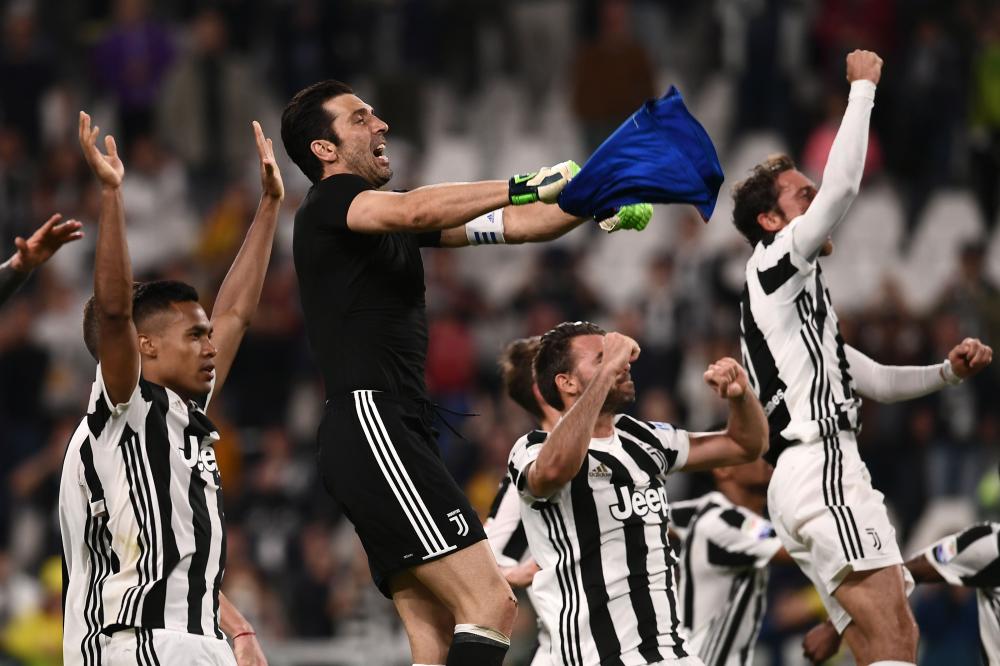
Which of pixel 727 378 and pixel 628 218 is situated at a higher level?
pixel 628 218

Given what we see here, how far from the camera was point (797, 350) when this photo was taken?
654cm

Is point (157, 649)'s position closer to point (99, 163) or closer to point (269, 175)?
point (99, 163)

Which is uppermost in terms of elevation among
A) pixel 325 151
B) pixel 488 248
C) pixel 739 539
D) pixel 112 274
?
pixel 488 248

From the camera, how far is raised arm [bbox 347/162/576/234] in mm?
5285

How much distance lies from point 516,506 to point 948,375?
6.10ft

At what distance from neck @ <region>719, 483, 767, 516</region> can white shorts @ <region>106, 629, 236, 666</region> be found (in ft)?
9.94

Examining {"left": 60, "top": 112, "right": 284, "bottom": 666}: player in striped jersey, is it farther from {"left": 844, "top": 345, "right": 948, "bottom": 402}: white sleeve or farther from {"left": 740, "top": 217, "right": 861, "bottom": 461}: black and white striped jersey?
{"left": 844, "top": 345, "right": 948, "bottom": 402}: white sleeve

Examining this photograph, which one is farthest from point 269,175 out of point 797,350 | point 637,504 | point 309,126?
point 797,350

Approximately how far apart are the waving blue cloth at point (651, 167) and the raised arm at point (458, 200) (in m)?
0.08

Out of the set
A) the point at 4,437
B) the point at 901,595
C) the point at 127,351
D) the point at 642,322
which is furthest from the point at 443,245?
the point at 4,437

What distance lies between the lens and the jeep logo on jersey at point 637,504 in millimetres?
6000

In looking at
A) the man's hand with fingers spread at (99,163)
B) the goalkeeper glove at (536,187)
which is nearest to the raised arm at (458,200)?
the goalkeeper glove at (536,187)

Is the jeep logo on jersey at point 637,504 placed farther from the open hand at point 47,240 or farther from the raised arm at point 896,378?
the open hand at point 47,240

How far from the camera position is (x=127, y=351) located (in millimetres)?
5180
